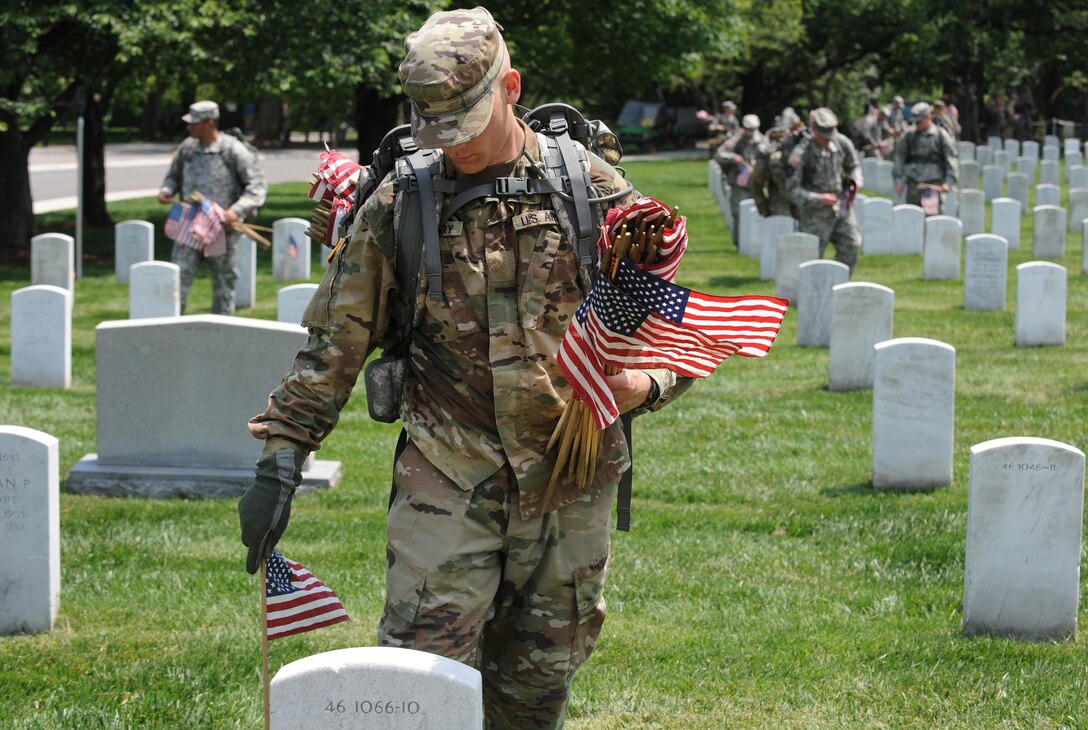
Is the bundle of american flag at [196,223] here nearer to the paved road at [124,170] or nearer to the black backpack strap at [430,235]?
the black backpack strap at [430,235]

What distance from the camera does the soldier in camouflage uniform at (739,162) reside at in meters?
24.7

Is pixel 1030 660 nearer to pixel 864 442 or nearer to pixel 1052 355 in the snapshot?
pixel 864 442

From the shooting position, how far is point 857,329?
39.1 feet

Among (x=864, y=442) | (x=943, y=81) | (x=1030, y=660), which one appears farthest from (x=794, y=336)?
(x=943, y=81)

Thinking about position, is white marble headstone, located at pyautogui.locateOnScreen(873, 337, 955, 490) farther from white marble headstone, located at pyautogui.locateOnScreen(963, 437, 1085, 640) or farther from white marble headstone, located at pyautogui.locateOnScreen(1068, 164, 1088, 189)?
white marble headstone, located at pyautogui.locateOnScreen(1068, 164, 1088, 189)

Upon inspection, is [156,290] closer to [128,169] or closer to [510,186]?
[510,186]

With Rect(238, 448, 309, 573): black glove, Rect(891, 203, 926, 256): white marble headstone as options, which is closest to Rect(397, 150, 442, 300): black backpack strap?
Rect(238, 448, 309, 573): black glove

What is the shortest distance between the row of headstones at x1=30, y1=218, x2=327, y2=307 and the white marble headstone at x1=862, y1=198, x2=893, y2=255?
8.48 m

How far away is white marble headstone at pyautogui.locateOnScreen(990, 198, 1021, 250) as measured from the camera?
2231cm

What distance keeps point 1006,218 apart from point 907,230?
4.64 feet

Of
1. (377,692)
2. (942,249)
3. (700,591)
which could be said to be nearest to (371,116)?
(942,249)

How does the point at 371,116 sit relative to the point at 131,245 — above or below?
above

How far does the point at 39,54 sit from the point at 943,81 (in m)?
36.8

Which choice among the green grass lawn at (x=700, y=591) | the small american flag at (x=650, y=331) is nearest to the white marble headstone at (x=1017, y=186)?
the green grass lawn at (x=700, y=591)
